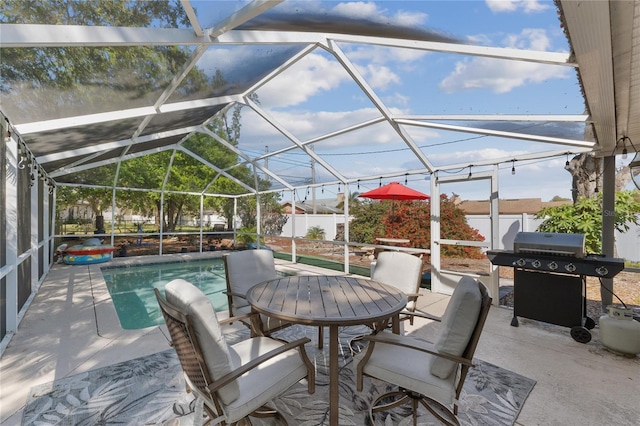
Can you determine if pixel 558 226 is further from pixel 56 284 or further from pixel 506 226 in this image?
pixel 56 284

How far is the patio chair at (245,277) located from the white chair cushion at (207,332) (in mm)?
1241

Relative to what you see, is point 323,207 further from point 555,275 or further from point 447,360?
point 447,360

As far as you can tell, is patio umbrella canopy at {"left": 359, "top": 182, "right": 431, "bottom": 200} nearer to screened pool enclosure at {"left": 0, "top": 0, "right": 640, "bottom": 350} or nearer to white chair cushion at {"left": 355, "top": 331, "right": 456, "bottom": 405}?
screened pool enclosure at {"left": 0, "top": 0, "right": 640, "bottom": 350}

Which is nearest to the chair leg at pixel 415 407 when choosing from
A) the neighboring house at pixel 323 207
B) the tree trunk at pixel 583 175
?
the tree trunk at pixel 583 175

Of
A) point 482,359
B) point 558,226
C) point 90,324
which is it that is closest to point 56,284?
point 90,324

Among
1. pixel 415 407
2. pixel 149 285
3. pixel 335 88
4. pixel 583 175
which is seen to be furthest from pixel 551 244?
pixel 149 285

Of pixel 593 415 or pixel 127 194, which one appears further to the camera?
pixel 127 194

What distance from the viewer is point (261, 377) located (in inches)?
76.9

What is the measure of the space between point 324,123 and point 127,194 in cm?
969

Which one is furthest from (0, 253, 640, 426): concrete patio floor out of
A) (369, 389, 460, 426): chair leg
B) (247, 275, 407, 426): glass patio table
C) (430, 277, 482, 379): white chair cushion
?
(247, 275, 407, 426): glass patio table

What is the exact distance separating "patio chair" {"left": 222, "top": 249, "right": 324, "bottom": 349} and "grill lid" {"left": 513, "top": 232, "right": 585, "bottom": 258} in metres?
3.16

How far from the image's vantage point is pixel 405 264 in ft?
11.8

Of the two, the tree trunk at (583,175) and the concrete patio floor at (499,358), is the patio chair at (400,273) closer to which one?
the concrete patio floor at (499,358)

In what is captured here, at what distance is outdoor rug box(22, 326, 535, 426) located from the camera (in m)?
2.19
